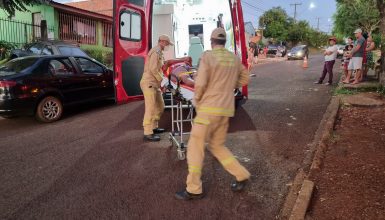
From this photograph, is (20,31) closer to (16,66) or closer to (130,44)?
(16,66)

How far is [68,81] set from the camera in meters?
8.42

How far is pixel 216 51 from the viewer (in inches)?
152

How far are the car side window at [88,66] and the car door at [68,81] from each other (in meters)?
0.29

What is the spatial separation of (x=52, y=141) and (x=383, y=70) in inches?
327

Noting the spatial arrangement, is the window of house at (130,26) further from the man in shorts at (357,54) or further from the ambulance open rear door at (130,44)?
the man in shorts at (357,54)

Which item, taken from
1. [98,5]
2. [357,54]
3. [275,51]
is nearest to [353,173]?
[357,54]

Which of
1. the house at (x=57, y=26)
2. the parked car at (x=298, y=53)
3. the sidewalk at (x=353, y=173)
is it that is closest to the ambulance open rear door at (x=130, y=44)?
the sidewalk at (x=353, y=173)

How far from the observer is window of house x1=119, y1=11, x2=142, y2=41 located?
745cm

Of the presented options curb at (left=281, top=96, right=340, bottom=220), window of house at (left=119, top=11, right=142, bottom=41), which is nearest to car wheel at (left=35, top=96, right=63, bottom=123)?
window of house at (left=119, top=11, right=142, bottom=41)

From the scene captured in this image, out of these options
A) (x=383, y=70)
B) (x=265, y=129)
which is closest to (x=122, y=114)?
(x=265, y=129)

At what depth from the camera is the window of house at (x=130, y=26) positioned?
7.45m

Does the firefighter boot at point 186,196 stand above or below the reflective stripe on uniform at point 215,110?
below

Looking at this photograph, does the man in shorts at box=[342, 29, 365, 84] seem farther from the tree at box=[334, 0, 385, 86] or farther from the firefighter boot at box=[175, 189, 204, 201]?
the tree at box=[334, 0, 385, 86]

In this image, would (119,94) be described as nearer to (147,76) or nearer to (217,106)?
(147,76)
